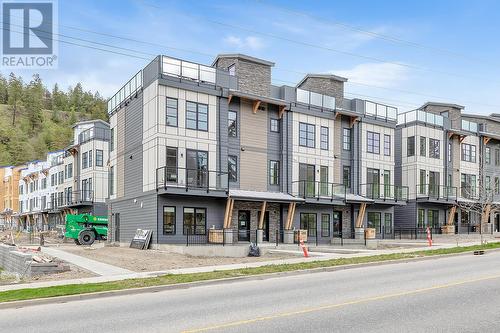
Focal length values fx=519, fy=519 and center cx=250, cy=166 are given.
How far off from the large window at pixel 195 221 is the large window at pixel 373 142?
1586 cm

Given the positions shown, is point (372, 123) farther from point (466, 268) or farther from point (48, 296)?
point (48, 296)

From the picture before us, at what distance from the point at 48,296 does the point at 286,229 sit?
2352cm

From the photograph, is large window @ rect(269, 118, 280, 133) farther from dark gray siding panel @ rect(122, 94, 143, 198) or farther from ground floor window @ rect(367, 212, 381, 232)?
ground floor window @ rect(367, 212, 381, 232)

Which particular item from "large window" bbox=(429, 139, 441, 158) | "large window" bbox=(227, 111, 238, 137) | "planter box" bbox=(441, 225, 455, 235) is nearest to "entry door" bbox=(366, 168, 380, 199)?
"large window" bbox=(429, 139, 441, 158)

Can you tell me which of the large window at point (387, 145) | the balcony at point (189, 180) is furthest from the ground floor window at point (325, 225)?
the balcony at point (189, 180)

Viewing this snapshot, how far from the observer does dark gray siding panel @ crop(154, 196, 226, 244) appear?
2970 centimetres

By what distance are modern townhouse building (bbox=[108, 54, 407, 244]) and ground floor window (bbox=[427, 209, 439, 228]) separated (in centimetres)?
527

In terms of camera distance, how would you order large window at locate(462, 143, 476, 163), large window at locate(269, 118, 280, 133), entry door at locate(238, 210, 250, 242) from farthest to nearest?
large window at locate(462, 143, 476, 163), large window at locate(269, 118, 280, 133), entry door at locate(238, 210, 250, 242)

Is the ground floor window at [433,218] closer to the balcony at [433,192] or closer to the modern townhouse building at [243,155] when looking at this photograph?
the balcony at [433,192]

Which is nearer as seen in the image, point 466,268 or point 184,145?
point 466,268

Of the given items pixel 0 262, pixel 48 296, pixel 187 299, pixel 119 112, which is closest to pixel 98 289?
pixel 48 296

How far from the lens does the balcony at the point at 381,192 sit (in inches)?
1570

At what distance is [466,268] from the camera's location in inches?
671

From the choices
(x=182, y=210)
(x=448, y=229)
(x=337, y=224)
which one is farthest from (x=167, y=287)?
(x=448, y=229)
